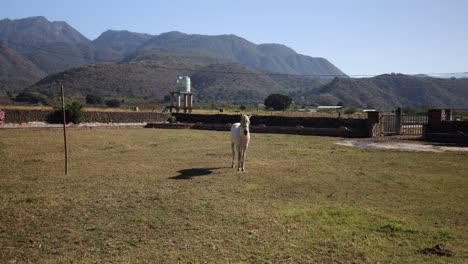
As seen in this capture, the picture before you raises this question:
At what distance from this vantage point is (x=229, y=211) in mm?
8555

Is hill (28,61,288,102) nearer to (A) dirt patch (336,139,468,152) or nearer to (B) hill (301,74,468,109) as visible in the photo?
(B) hill (301,74,468,109)

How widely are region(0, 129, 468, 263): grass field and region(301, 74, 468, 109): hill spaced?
113 meters

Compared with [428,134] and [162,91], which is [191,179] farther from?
[162,91]

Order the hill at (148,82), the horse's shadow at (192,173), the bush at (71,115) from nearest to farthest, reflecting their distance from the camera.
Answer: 1. the horse's shadow at (192,173)
2. the bush at (71,115)
3. the hill at (148,82)

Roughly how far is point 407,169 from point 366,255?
8.97 metres

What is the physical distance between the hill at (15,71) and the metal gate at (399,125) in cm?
12996

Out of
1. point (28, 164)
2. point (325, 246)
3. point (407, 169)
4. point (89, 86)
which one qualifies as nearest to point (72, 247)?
point (325, 246)

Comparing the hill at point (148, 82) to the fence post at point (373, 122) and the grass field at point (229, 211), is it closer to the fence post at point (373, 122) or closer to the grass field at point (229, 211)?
the fence post at point (373, 122)

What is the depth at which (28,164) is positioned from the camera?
1448cm

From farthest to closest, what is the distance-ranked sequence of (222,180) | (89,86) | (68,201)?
(89,86)
(222,180)
(68,201)

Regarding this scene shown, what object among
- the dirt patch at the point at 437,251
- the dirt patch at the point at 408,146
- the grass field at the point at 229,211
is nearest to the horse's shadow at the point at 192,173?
the grass field at the point at 229,211

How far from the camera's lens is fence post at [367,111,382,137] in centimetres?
2734

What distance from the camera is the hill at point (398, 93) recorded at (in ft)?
404

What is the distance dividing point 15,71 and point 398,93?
465ft
